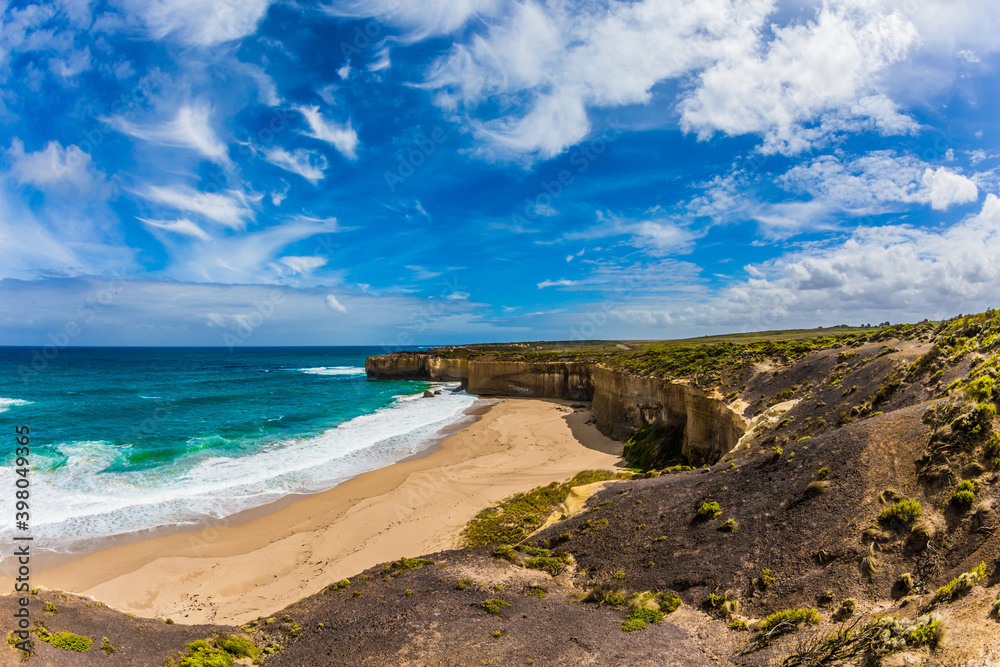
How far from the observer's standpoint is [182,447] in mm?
29625

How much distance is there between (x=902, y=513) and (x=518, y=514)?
12.5 meters

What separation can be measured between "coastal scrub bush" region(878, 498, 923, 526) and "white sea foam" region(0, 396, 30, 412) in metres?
65.1

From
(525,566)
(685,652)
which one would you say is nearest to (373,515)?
(525,566)

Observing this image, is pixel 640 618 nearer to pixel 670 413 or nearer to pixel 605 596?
pixel 605 596

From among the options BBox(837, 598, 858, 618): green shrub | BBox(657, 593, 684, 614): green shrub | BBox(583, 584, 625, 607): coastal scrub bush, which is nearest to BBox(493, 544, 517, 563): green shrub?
BBox(583, 584, 625, 607): coastal scrub bush

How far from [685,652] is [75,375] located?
105m

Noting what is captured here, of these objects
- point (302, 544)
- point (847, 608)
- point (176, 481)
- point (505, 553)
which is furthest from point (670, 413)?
point (176, 481)

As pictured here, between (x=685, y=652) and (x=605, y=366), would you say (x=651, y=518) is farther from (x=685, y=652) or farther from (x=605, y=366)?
(x=605, y=366)

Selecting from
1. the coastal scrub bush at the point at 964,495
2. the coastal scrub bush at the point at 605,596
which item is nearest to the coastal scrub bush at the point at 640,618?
the coastal scrub bush at the point at 605,596

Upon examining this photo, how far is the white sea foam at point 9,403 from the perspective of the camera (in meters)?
43.2

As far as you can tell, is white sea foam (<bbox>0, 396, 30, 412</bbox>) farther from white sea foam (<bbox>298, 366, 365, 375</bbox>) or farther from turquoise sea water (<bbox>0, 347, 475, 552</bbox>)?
white sea foam (<bbox>298, 366, 365, 375</bbox>)

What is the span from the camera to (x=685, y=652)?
814 cm

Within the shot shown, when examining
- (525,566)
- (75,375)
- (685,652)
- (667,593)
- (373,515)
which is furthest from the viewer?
(75,375)

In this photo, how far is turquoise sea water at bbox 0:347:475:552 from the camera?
780 inches
